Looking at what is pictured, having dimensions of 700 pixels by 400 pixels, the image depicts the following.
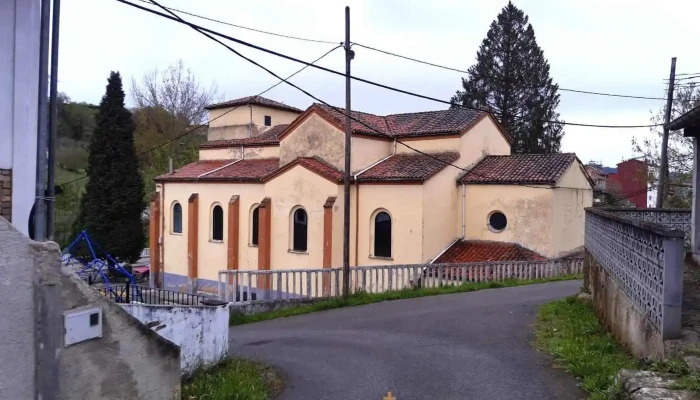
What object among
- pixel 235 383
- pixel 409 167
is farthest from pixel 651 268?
pixel 409 167

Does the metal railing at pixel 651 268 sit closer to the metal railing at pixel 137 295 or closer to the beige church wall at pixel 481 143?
the metal railing at pixel 137 295

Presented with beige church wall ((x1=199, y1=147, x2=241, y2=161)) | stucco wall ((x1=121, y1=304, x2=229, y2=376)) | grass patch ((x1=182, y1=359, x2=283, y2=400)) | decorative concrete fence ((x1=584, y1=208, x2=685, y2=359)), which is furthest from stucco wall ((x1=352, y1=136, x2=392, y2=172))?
grass patch ((x1=182, y1=359, x2=283, y2=400))

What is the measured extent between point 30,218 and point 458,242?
1774cm

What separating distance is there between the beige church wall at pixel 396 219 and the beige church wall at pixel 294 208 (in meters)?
1.53

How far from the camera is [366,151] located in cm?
2298

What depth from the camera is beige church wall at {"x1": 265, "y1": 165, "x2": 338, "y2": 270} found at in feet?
73.3

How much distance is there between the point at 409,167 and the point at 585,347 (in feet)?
49.0

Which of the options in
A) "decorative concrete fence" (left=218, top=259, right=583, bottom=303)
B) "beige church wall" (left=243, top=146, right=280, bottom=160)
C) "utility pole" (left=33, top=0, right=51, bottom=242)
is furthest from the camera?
"beige church wall" (left=243, top=146, right=280, bottom=160)

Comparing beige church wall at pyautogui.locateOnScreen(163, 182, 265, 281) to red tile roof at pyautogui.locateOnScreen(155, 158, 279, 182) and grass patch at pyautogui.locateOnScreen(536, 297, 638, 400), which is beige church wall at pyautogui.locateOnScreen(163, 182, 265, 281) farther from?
grass patch at pyautogui.locateOnScreen(536, 297, 638, 400)

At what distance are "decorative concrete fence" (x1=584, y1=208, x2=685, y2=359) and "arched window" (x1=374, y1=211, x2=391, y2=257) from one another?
12264mm

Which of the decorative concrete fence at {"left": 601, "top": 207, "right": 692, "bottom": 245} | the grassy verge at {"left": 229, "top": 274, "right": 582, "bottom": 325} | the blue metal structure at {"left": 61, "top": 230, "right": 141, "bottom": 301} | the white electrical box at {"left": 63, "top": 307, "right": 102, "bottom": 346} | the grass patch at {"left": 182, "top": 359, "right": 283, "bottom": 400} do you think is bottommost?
the grassy verge at {"left": 229, "top": 274, "right": 582, "bottom": 325}

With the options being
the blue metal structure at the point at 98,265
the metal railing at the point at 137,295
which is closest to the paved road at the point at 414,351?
the metal railing at the point at 137,295

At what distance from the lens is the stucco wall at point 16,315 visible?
3.68 metres

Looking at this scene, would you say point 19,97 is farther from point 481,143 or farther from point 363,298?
point 481,143
